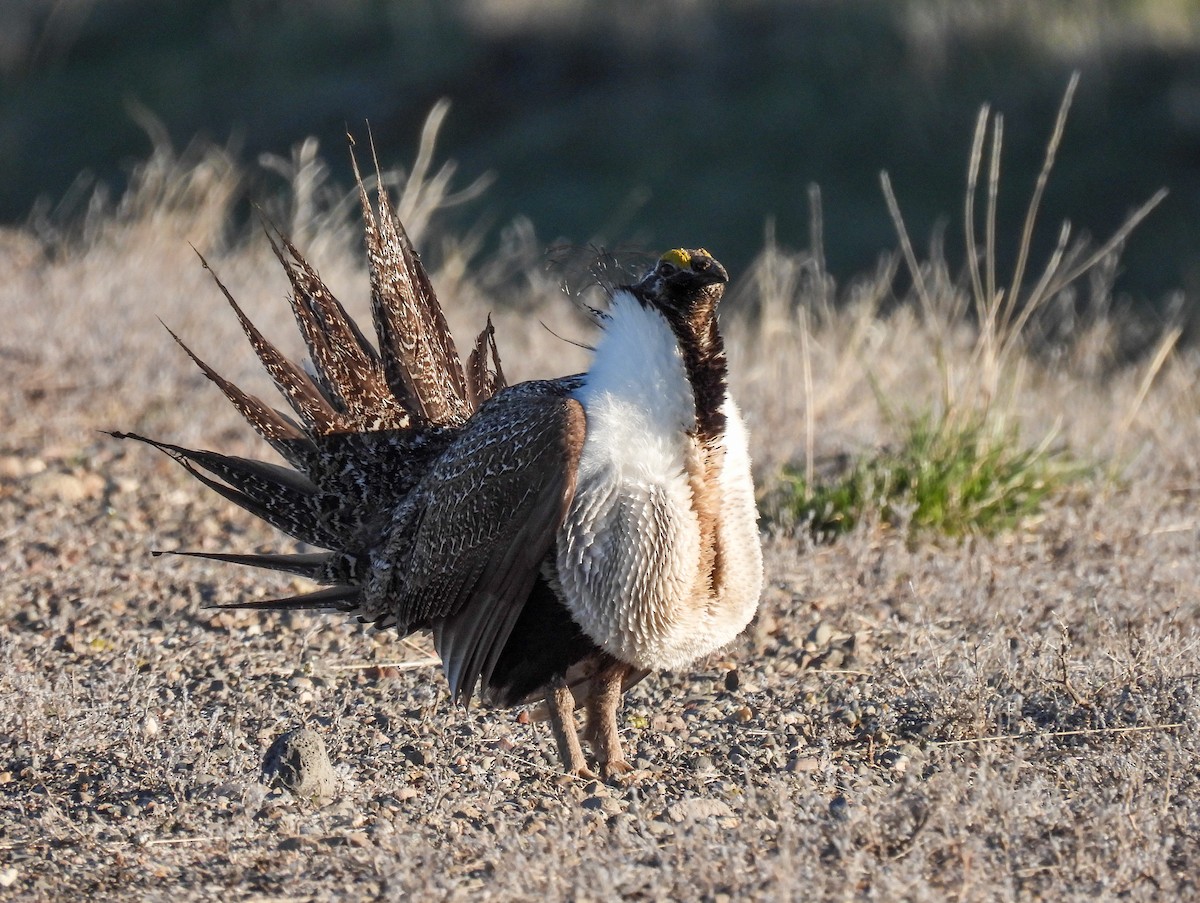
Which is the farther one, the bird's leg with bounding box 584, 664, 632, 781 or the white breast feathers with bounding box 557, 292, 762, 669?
the bird's leg with bounding box 584, 664, 632, 781

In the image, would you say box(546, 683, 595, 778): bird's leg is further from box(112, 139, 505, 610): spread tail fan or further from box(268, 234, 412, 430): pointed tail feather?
box(268, 234, 412, 430): pointed tail feather

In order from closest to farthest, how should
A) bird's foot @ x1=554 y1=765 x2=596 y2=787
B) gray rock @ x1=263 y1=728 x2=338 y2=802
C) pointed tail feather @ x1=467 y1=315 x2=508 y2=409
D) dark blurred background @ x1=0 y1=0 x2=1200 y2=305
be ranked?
gray rock @ x1=263 y1=728 x2=338 y2=802
bird's foot @ x1=554 y1=765 x2=596 y2=787
pointed tail feather @ x1=467 y1=315 x2=508 y2=409
dark blurred background @ x1=0 y1=0 x2=1200 y2=305

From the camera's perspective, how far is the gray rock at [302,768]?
3.24 m

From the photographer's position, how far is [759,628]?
14.0 ft

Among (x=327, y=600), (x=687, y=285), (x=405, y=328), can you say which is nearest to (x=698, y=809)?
(x=687, y=285)

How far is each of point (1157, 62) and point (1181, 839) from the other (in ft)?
45.7

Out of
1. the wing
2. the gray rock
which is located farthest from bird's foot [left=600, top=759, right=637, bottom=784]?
the gray rock

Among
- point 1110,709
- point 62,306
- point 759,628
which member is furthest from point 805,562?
point 62,306

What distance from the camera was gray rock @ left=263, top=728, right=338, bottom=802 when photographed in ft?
10.6

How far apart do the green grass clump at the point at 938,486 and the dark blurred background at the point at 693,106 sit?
27.1 ft

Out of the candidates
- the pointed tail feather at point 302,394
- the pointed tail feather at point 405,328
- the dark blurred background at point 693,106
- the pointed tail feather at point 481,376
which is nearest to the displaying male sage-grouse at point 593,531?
the pointed tail feather at point 405,328

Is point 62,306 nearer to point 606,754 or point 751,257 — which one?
point 606,754

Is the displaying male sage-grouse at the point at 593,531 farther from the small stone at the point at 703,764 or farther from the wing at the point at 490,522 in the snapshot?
the small stone at the point at 703,764

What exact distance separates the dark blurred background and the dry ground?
847 centimetres
